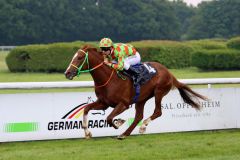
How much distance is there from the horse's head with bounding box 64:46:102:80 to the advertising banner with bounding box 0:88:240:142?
136 cm

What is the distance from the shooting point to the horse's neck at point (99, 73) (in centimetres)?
754

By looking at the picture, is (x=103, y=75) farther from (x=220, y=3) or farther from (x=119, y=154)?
(x=220, y=3)

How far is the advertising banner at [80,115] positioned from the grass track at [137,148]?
16 centimetres

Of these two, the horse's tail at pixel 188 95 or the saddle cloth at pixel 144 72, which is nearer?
the saddle cloth at pixel 144 72

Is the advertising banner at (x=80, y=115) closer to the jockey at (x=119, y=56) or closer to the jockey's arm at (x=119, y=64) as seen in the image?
the jockey at (x=119, y=56)

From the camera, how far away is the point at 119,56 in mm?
7699

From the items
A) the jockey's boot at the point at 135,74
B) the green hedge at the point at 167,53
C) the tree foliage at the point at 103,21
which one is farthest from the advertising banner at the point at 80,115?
the tree foliage at the point at 103,21

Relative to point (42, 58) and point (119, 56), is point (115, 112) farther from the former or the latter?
point (42, 58)

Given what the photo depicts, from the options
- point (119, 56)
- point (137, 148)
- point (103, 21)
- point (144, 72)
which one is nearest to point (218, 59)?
point (144, 72)

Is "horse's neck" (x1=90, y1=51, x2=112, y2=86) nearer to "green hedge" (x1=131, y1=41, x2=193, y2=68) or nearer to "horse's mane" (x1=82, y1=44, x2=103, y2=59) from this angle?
"horse's mane" (x1=82, y1=44, x2=103, y2=59)

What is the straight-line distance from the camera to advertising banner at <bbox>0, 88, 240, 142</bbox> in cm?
831

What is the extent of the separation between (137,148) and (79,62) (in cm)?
145

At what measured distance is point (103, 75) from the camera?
298 inches

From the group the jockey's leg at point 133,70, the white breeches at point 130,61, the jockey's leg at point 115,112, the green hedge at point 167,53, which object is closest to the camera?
the jockey's leg at point 115,112
